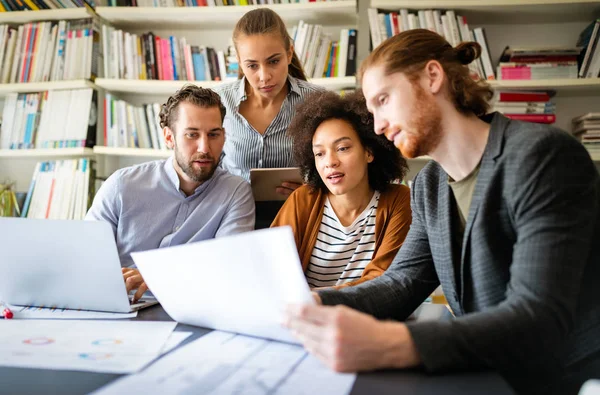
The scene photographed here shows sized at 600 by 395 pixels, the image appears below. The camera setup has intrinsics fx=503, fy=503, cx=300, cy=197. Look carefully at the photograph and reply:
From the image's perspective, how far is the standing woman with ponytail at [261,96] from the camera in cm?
195

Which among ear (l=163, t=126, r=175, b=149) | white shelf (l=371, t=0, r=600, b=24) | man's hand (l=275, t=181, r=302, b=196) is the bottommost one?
man's hand (l=275, t=181, r=302, b=196)

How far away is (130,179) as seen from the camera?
1690 millimetres

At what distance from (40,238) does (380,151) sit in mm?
1055

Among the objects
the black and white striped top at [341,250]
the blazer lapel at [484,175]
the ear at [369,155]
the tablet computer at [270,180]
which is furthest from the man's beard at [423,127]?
the tablet computer at [270,180]

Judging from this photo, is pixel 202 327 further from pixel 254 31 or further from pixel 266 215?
pixel 254 31

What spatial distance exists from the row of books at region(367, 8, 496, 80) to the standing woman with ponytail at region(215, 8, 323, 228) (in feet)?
2.26

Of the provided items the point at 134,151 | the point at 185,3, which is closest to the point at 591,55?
the point at 185,3

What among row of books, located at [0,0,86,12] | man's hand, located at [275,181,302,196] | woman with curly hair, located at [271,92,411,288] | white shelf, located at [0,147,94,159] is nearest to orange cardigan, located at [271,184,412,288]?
woman with curly hair, located at [271,92,411,288]

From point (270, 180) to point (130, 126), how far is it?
1.53m

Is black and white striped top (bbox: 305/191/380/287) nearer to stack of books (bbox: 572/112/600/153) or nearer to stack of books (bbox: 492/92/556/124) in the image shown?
stack of books (bbox: 492/92/556/124)

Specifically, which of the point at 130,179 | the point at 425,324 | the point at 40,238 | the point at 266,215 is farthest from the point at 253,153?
the point at 425,324

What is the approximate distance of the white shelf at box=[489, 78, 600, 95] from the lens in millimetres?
2535

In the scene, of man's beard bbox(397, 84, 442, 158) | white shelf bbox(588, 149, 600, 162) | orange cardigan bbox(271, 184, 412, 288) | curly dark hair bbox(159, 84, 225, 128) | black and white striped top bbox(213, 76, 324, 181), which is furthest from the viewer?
white shelf bbox(588, 149, 600, 162)

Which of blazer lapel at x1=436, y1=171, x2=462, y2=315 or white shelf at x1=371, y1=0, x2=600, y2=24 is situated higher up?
white shelf at x1=371, y1=0, x2=600, y2=24
